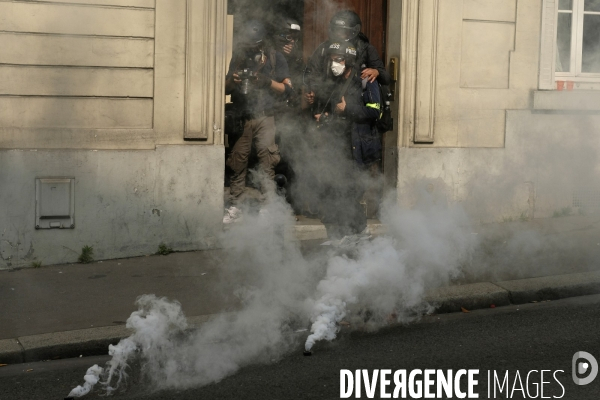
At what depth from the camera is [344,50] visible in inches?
310

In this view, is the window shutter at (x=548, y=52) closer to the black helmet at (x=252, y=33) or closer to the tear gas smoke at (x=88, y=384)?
the black helmet at (x=252, y=33)

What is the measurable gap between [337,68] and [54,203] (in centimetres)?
285

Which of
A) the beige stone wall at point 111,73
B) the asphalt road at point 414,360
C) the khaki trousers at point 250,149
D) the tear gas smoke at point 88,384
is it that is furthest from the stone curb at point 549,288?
the tear gas smoke at point 88,384

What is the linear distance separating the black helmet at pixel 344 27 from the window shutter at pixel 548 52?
2356 millimetres

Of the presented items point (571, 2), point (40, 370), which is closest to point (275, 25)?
point (571, 2)

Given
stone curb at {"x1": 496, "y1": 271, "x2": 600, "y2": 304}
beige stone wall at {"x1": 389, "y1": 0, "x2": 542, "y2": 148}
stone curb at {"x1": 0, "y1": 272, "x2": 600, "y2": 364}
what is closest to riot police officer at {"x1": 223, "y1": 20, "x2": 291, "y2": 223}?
beige stone wall at {"x1": 389, "y1": 0, "x2": 542, "y2": 148}

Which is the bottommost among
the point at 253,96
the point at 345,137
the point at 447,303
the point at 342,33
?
the point at 447,303

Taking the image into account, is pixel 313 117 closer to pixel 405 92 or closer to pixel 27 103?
pixel 405 92

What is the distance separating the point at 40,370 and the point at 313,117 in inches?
142

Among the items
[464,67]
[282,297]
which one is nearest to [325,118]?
[464,67]

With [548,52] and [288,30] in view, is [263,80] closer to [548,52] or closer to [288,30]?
[288,30]

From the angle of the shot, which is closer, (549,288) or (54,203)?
(549,288)

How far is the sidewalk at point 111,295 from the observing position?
19.2ft

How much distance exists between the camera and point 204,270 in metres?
7.75
